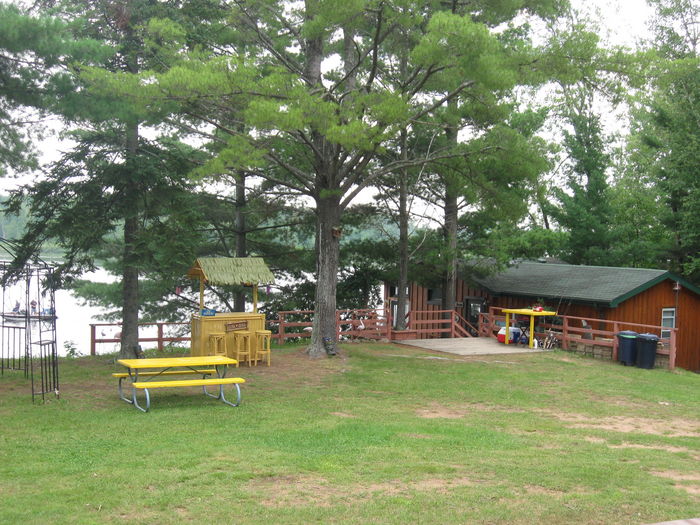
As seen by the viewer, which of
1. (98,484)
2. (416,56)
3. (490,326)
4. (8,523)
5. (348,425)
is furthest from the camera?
(490,326)

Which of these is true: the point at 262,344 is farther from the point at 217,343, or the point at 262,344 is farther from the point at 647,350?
the point at 647,350

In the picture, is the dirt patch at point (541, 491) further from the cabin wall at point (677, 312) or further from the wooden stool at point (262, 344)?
the cabin wall at point (677, 312)

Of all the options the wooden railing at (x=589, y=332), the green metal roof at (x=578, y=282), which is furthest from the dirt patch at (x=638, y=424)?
the green metal roof at (x=578, y=282)

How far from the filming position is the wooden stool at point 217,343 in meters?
13.6

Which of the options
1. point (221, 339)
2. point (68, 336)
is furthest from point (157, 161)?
point (68, 336)

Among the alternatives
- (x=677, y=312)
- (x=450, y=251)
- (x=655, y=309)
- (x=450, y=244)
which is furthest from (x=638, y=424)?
(x=677, y=312)

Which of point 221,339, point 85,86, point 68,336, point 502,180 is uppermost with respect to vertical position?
point 85,86

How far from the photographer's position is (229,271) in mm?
14336

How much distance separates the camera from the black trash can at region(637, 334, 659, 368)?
16109mm

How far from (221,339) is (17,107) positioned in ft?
19.9

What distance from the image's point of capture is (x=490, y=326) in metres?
20.7

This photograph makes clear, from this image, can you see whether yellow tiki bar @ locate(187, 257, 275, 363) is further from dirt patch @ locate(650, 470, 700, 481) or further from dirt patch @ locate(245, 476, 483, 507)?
dirt patch @ locate(650, 470, 700, 481)

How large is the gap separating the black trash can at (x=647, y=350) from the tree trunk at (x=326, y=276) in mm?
7606

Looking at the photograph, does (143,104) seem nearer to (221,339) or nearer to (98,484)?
(221,339)
